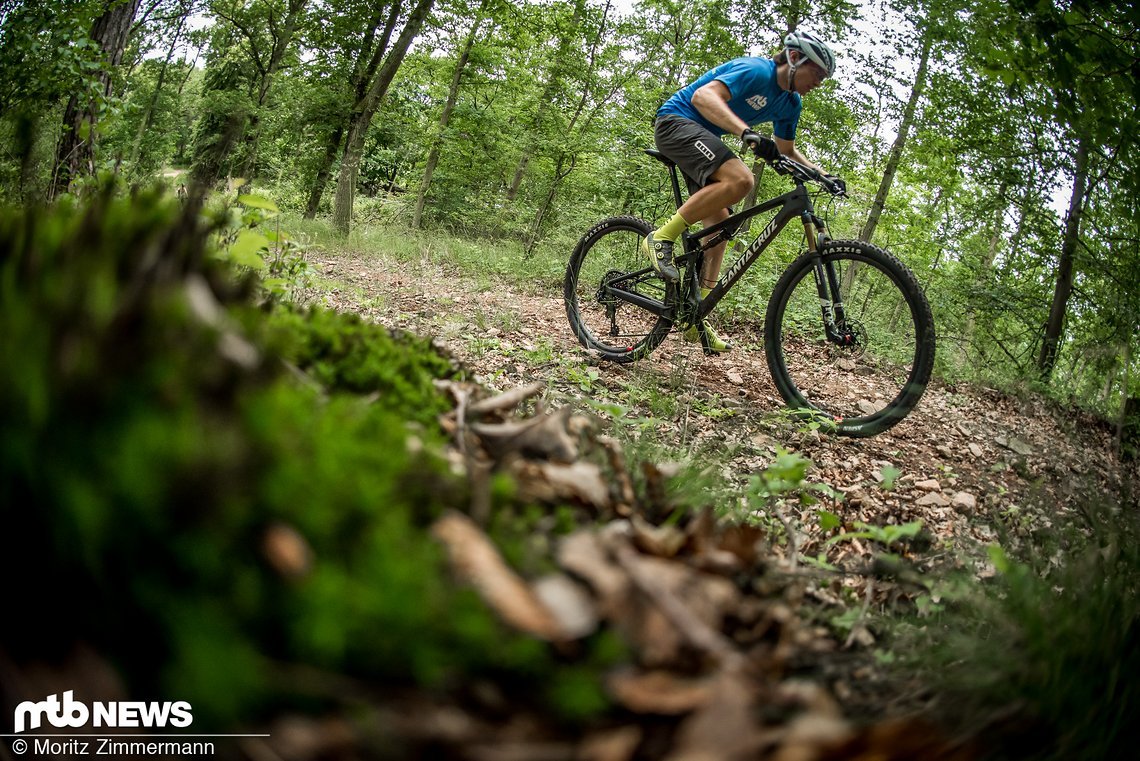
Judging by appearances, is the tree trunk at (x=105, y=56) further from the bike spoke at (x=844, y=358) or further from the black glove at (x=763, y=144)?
the bike spoke at (x=844, y=358)

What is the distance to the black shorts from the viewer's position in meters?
4.31

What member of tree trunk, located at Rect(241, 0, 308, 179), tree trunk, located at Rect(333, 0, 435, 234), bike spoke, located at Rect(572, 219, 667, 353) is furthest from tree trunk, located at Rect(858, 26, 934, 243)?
tree trunk, located at Rect(241, 0, 308, 179)

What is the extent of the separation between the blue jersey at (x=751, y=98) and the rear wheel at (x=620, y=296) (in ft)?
2.98

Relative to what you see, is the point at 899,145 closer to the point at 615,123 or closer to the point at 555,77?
the point at 615,123

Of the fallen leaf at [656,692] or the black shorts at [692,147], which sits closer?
the fallen leaf at [656,692]

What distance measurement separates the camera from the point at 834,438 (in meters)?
3.50

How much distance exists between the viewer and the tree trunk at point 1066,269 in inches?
237

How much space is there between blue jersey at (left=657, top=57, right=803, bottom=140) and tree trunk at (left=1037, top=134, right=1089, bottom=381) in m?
3.48

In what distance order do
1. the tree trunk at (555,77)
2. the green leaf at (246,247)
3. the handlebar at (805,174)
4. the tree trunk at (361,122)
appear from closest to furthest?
the green leaf at (246,247) → the handlebar at (805,174) → the tree trunk at (361,122) → the tree trunk at (555,77)

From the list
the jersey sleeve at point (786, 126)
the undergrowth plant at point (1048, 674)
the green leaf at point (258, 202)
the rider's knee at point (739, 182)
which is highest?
the jersey sleeve at point (786, 126)

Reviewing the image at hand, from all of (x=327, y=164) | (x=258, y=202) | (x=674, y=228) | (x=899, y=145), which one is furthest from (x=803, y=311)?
(x=327, y=164)

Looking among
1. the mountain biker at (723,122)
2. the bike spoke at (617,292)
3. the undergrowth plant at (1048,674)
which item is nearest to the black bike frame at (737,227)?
the mountain biker at (723,122)

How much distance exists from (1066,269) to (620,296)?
5131mm

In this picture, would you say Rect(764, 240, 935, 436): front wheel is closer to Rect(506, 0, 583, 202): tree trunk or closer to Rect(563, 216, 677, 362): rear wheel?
Rect(563, 216, 677, 362): rear wheel
